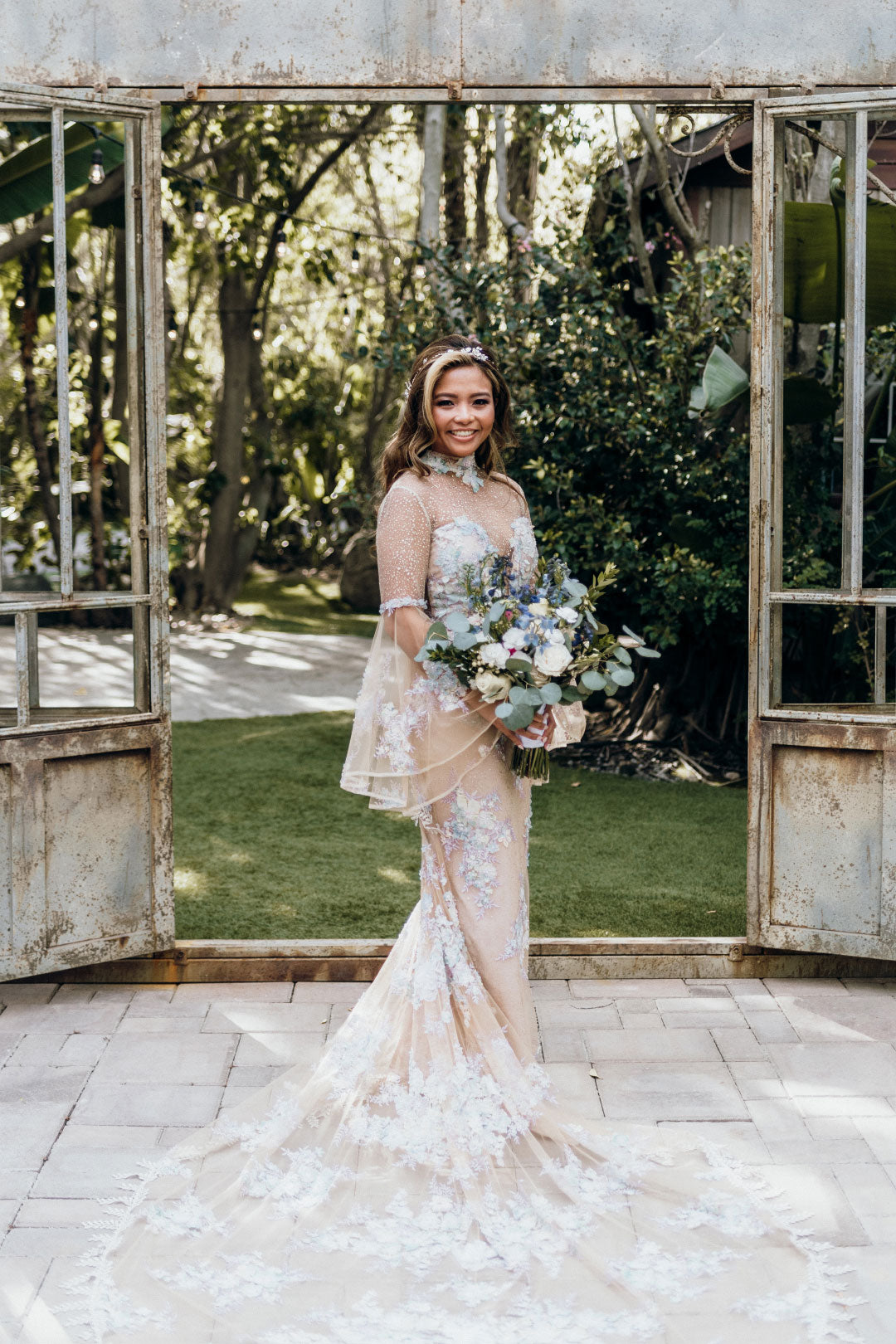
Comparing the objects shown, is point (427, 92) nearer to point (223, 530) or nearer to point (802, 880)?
point (802, 880)

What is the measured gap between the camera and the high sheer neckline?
356 centimetres

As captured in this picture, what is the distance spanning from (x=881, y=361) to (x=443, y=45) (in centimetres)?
370

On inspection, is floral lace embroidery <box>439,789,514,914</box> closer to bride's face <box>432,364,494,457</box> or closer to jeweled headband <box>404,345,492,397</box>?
bride's face <box>432,364,494,457</box>

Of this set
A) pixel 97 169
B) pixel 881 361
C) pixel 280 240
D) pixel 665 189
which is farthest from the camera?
pixel 280 240

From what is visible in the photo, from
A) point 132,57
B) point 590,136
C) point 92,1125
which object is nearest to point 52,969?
point 92,1125

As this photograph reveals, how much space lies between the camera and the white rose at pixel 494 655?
126 inches

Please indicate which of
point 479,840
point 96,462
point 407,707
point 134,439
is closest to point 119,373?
point 96,462

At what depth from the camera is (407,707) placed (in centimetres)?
357

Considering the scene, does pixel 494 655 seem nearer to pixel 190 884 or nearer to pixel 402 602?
pixel 402 602

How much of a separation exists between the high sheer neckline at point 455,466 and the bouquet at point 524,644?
0.25 meters

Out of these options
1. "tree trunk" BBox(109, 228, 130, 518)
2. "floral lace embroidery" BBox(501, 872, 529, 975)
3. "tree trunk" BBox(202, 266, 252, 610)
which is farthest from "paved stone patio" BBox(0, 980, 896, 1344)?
"tree trunk" BBox(109, 228, 130, 518)

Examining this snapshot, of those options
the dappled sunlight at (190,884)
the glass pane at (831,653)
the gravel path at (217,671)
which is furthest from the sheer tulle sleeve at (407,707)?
the gravel path at (217,671)

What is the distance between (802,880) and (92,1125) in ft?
7.94

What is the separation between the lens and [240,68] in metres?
4.45
